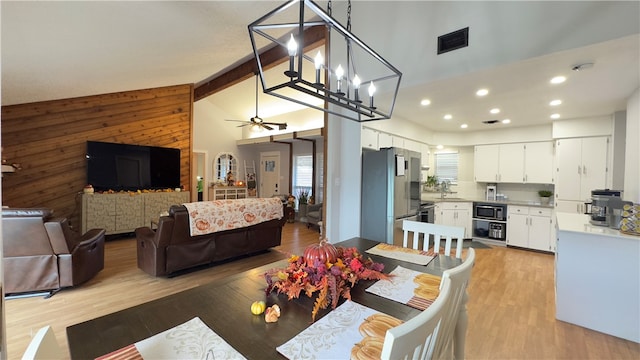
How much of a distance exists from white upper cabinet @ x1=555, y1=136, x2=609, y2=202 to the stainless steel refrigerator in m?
2.50

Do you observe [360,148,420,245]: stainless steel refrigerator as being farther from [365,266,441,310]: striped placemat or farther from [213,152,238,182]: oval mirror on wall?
[213,152,238,182]: oval mirror on wall

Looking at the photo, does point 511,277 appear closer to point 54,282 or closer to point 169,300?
point 169,300

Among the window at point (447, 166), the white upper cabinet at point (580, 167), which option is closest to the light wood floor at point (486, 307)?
the white upper cabinet at point (580, 167)

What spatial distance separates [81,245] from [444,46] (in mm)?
4421

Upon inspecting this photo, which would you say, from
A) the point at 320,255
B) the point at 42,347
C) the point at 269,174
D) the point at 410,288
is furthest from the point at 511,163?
the point at 269,174

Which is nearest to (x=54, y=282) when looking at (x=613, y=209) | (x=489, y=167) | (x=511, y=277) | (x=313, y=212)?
(x=313, y=212)

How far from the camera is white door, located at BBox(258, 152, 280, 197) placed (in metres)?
8.48

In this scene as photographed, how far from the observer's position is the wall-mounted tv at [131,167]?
5230 mm

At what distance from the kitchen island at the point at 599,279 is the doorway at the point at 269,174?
6.84 meters

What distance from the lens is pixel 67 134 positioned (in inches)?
198

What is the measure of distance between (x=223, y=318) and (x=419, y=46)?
3.18 m

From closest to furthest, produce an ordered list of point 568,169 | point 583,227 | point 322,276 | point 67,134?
point 322,276 < point 583,227 < point 568,169 < point 67,134

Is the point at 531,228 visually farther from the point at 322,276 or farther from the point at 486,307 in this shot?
the point at 322,276

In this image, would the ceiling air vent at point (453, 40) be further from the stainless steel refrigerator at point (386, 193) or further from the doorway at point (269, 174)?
the doorway at point (269, 174)
